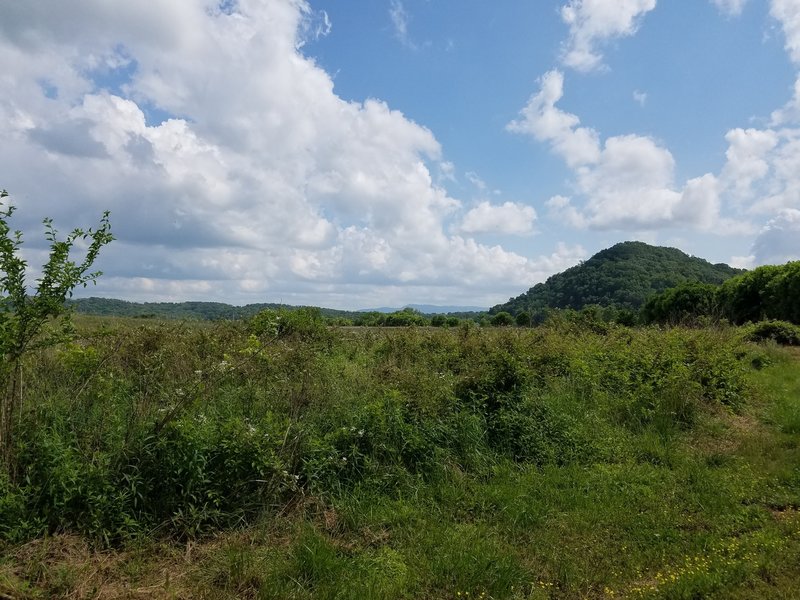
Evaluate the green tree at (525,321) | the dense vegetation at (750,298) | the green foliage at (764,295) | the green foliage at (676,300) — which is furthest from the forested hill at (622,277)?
the green tree at (525,321)

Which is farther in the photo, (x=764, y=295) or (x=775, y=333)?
(x=764, y=295)

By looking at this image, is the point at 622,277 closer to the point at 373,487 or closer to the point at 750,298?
the point at 750,298

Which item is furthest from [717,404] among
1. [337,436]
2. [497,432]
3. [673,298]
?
[673,298]

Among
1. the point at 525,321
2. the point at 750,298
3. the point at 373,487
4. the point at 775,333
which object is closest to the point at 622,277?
the point at 750,298

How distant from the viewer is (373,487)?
17.9ft

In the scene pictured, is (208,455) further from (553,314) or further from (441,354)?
(553,314)

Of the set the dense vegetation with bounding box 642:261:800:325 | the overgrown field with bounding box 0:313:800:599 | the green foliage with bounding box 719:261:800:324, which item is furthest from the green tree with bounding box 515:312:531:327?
the green foliage with bounding box 719:261:800:324

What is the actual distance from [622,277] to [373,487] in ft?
232

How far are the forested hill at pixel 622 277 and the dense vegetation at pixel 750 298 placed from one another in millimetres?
16495

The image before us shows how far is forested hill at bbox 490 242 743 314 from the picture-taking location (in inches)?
2502

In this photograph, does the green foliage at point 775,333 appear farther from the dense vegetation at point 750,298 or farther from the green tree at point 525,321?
the green tree at point 525,321

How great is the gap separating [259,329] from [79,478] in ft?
23.3

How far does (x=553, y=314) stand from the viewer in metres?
15.8

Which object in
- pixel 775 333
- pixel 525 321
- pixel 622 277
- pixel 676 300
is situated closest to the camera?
pixel 775 333
